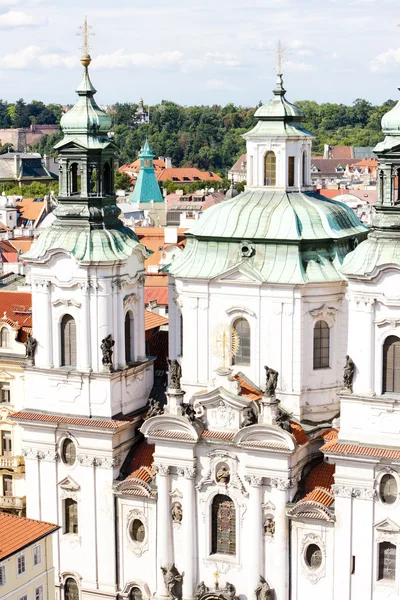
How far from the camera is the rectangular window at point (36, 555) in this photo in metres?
49.0

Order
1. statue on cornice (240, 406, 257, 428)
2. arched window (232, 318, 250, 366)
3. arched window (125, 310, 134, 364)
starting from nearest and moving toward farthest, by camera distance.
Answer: statue on cornice (240, 406, 257, 428) < arched window (232, 318, 250, 366) < arched window (125, 310, 134, 364)

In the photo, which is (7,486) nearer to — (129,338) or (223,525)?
(129,338)

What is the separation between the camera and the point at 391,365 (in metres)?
46.6

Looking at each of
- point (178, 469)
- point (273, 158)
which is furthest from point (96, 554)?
point (273, 158)

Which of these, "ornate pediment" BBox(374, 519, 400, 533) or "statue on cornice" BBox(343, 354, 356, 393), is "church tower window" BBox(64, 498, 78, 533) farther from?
"statue on cornice" BBox(343, 354, 356, 393)

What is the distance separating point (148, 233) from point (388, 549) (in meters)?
74.2

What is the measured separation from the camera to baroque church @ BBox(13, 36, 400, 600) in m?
47.1

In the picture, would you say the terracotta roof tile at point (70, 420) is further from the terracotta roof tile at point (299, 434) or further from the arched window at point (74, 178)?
the arched window at point (74, 178)

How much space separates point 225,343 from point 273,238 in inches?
193

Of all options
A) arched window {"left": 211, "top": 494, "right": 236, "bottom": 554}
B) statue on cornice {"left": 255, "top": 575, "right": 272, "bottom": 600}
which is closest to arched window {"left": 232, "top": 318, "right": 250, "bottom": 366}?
arched window {"left": 211, "top": 494, "right": 236, "bottom": 554}

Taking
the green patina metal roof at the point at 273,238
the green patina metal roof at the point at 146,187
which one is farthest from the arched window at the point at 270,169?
the green patina metal roof at the point at 146,187

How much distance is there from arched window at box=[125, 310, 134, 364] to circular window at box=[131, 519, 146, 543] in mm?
7084

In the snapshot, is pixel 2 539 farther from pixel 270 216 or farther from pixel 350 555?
pixel 270 216

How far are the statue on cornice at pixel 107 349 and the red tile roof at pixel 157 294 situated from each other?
80.6 ft
